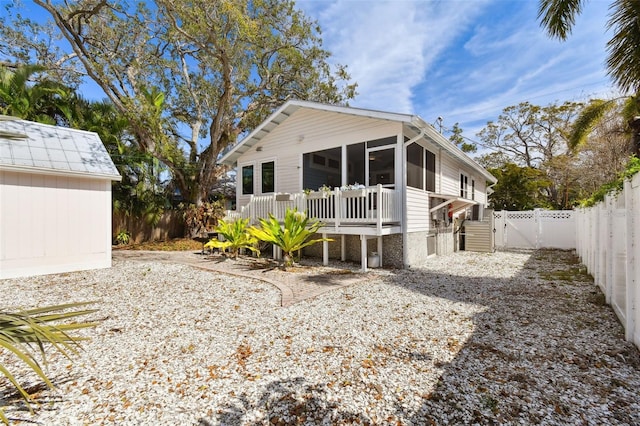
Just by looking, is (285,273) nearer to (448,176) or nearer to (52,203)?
(52,203)

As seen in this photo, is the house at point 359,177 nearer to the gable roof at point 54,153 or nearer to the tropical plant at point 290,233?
the tropical plant at point 290,233

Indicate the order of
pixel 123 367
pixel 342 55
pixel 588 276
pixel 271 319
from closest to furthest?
pixel 123 367, pixel 271 319, pixel 588 276, pixel 342 55

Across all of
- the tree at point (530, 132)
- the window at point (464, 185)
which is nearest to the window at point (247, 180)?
the window at point (464, 185)

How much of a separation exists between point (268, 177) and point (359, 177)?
3694mm

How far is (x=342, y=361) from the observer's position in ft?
10.4

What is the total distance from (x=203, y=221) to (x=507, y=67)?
1533cm

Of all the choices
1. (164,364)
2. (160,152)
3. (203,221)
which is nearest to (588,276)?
(164,364)

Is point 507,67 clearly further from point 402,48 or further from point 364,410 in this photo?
point 364,410

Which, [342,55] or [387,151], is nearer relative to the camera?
[387,151]

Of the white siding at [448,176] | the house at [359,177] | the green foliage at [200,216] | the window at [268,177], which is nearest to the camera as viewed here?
the house at [359,177]

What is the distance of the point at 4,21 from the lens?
1353 cm

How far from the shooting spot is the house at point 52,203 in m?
6.79

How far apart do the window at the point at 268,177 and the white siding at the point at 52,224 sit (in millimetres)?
5131

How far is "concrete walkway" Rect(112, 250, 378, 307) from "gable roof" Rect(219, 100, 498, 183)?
13.6 ft
